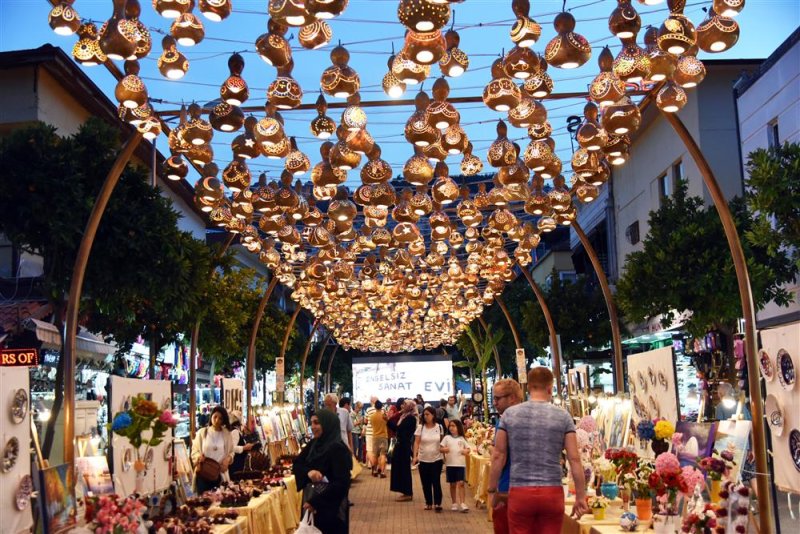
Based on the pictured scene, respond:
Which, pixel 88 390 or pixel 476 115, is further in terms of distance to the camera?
pixel 476 115

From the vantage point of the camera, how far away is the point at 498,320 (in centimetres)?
3603

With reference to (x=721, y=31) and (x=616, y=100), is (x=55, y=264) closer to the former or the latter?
(x=616, y=100)

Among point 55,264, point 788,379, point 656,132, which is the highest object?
point 656,132

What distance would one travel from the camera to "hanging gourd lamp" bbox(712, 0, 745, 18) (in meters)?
5.02

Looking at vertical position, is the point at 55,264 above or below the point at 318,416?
above

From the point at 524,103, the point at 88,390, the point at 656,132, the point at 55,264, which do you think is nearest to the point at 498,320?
the point at 656,132

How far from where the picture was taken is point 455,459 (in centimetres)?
1405

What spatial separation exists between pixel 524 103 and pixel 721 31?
4.62ft

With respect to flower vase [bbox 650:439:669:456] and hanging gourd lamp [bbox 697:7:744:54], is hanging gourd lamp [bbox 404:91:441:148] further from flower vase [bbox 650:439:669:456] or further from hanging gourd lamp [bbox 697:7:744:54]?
flower vase [bbox 650:439:669:456]

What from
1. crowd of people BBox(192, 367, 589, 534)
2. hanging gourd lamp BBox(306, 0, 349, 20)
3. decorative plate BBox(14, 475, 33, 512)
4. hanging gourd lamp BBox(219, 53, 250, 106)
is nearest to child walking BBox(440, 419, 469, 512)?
crowd of people BBox(192, 367, 589, 534)

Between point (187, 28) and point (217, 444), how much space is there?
578 cm

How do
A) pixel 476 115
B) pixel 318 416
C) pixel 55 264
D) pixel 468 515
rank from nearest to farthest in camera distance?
1. pixel 318 416
2. pixel 55 264
3. pixel 468 515
4. pixel 476 115

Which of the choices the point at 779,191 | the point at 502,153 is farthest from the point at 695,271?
the point at 502,153

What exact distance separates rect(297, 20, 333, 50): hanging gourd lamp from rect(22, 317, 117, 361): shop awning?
24.1ft
